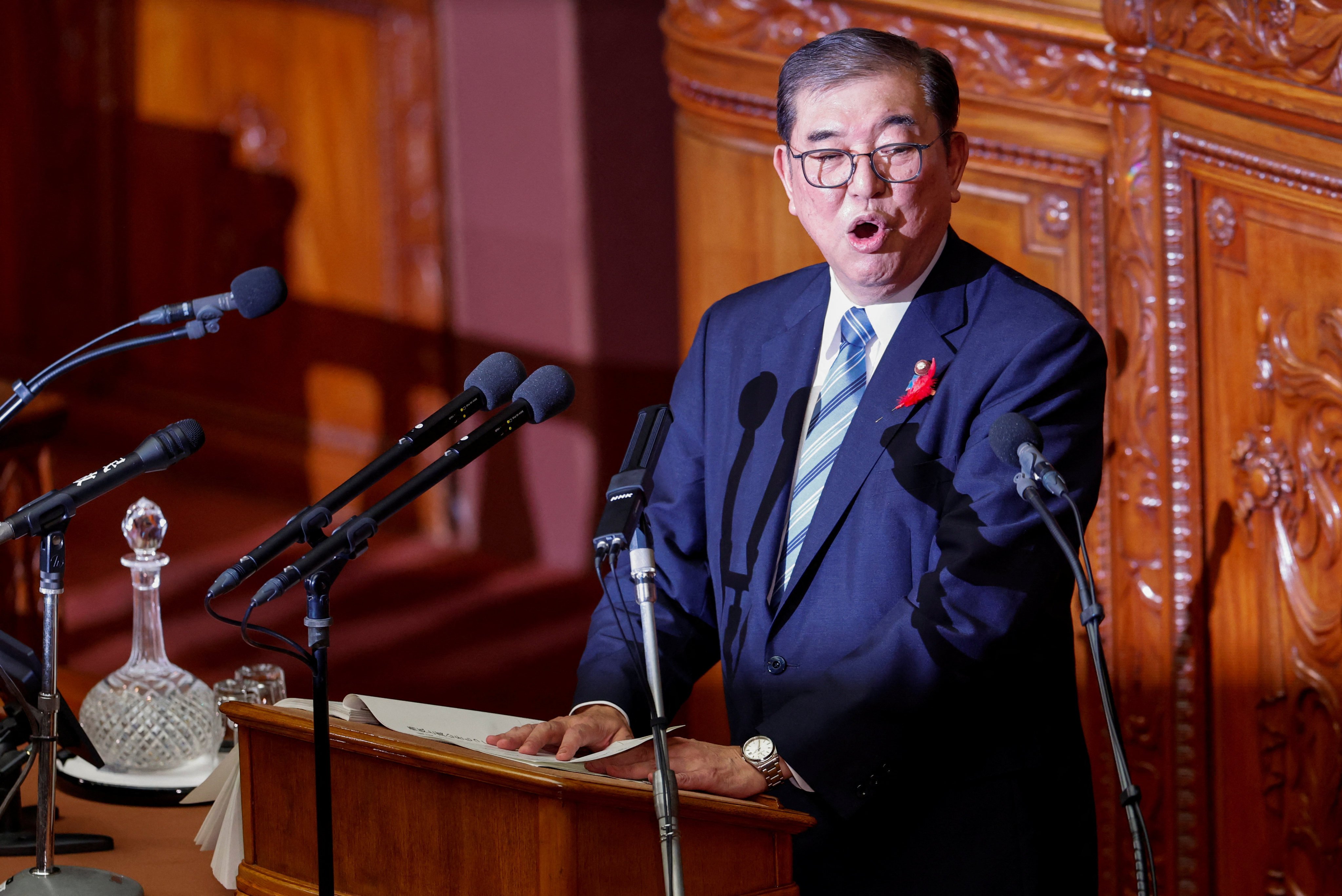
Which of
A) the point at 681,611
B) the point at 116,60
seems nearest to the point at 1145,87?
the point at 681,611

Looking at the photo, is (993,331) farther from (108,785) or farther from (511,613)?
(511,613)

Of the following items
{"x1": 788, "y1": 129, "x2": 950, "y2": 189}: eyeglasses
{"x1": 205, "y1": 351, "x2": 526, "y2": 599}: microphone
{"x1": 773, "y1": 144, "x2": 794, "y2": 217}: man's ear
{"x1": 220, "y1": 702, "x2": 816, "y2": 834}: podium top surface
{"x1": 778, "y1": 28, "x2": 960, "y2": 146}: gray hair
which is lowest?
{"x1": 220, "y1": 702, "x2": 816, "y2": 834}: podium top surface

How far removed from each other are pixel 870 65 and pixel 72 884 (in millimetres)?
1275

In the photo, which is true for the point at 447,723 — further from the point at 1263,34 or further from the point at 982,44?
the point at 982,44

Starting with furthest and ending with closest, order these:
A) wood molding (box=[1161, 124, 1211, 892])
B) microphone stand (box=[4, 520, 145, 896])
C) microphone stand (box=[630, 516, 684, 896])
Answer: wood molding (box=[1161, 124, 1211, 892])
microphone stand (box=[4, 520, 145, 896])
microphone stand (box=[630, 516, 684, 896])

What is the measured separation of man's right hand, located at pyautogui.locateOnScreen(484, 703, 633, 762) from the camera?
154 cm

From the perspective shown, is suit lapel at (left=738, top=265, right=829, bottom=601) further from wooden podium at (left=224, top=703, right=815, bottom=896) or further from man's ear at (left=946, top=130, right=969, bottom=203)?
wooden podium at (left=224, top=703, right=815, bottom=896)

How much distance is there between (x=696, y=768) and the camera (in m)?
1.52

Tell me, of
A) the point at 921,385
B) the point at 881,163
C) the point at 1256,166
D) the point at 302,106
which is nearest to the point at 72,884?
the point at 921,385

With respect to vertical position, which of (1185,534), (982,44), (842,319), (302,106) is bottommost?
(1185,534)

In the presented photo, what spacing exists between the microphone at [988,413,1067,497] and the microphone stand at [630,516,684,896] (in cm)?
37

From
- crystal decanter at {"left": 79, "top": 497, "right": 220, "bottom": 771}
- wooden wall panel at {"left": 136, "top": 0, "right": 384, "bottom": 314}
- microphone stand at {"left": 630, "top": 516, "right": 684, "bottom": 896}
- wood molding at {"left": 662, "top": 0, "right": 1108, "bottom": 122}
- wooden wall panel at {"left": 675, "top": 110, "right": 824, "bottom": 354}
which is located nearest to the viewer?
microphone stand at {"left": 630, "top": 516, "right": 684, "bottom": 896}

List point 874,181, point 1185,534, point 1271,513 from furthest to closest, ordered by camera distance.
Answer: point 1185,534, point 1271,513, point 874,181

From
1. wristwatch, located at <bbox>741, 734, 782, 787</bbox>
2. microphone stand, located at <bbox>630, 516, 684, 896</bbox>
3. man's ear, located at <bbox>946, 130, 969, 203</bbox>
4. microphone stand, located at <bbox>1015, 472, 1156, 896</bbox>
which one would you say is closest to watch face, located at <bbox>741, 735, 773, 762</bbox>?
wristwatch, located at <bbox>741, 734, 782, 787</bbox>
